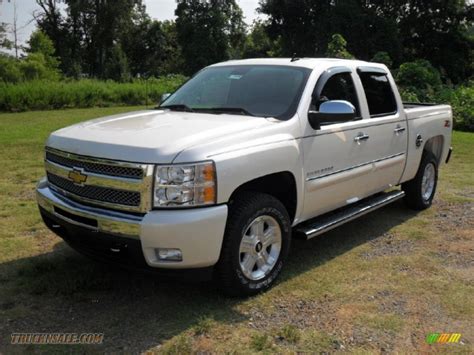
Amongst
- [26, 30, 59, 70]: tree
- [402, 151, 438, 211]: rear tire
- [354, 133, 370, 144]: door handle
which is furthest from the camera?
[26, 30, 59, 70]: tree

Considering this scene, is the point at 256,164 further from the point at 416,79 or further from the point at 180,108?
the point at 416,79

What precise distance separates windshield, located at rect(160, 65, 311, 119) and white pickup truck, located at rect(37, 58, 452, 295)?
0.01 meters

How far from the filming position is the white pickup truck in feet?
11.9

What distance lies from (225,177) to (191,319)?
3.53 ft

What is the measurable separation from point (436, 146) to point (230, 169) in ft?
14.3

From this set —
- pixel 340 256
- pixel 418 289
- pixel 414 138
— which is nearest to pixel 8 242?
pixel 340 256

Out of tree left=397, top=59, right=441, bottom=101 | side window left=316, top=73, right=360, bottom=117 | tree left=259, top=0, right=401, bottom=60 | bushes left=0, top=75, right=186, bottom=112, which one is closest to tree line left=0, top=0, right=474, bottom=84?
tree left=259, top=0, right=401, bottom=60

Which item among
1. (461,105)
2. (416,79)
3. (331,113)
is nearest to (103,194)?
(331,113)

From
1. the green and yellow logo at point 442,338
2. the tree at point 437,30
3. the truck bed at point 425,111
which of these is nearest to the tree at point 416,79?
the truck bed at point 425,111

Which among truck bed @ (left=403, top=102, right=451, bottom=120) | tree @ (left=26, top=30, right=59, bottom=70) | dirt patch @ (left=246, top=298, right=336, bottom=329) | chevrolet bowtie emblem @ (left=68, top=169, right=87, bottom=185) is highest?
tree @ (left=26, top=30, right=59, bottom=70)

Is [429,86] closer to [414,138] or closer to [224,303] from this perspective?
[414,138]

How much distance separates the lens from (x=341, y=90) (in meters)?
5.29

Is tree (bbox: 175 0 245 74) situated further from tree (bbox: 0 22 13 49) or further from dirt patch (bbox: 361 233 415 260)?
dirt patch (bbox: 361 233 415 260)

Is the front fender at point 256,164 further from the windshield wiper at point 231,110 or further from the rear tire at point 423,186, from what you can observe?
the rear tire at point 423,186
